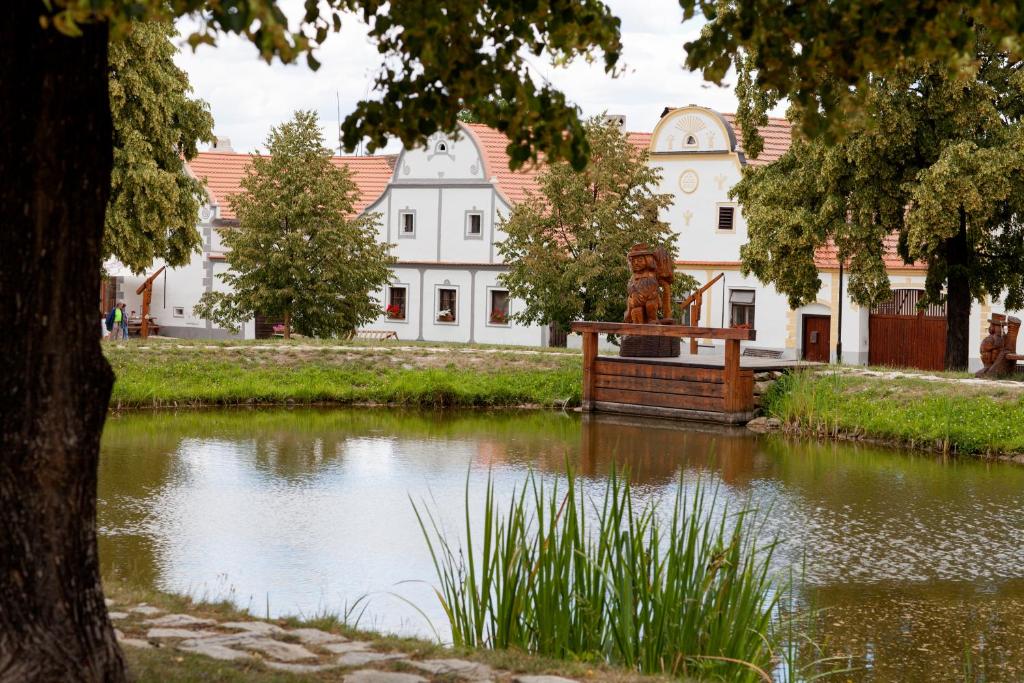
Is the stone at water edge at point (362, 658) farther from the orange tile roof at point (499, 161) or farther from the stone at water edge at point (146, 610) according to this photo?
the orange tile roof at point (499, 161)

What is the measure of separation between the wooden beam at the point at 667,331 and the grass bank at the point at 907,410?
4.36 feet

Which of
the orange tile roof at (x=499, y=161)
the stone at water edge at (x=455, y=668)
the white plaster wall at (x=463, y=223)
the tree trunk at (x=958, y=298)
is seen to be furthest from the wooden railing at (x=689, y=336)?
the white plaster wall at (x=463, y=223)

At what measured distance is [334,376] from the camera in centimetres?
2483

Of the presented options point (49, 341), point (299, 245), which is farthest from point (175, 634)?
point (299, 245)

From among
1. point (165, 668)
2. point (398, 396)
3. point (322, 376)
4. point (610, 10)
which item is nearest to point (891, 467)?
point (398, 396)

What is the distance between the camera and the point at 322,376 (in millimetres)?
24750

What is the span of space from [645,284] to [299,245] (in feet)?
33.6

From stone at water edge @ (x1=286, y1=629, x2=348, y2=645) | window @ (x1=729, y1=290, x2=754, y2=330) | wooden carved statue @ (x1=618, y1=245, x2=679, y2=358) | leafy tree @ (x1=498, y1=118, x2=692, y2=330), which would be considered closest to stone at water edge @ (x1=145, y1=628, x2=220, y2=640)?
stone at water edge @ (x1=286, y1=629, x2=348, y2=645)

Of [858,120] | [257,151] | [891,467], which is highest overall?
[257,151]

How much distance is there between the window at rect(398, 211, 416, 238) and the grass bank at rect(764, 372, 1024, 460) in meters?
25.3

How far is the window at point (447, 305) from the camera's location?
46375 millimetres

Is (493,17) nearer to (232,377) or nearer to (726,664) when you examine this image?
(726,664)

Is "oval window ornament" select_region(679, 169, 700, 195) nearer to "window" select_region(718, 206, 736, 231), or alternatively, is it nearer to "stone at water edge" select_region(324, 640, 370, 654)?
"window" select_region(718, 206, 736, 231)

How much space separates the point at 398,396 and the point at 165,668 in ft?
60.2
